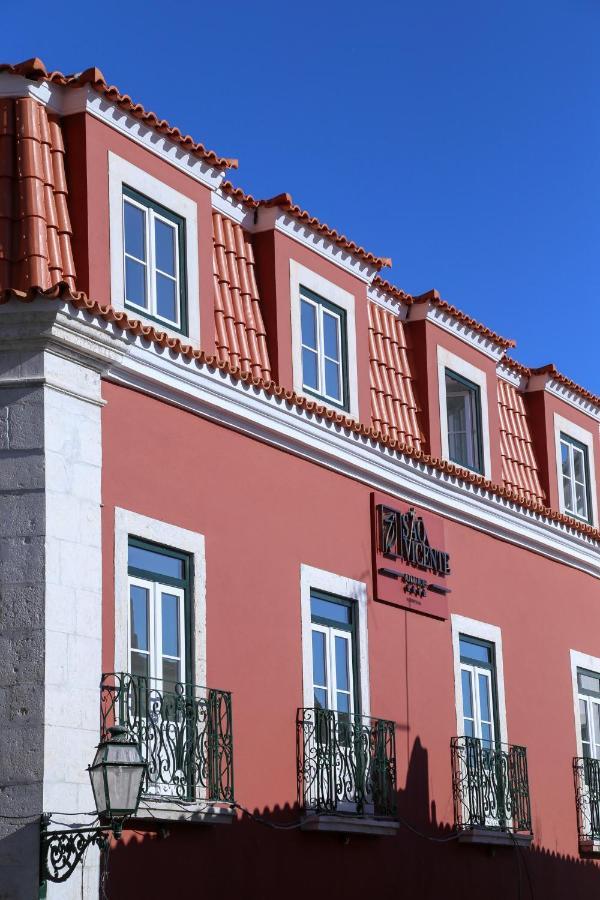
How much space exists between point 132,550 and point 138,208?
2.92m

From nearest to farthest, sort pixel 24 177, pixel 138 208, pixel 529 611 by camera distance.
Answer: pixel 24 177
pixel 138 208
pixel 529 611

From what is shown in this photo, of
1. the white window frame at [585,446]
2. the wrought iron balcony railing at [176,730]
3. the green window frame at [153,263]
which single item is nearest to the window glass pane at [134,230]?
the green window frame at [153,263]

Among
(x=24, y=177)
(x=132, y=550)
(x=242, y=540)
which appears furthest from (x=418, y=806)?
(x=24, y=177)

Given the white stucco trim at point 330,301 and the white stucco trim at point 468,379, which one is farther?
the white stucco trim at point 468,379

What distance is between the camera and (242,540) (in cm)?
1450

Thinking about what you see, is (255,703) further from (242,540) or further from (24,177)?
(24,177)

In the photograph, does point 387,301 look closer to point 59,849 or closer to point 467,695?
point 467,695

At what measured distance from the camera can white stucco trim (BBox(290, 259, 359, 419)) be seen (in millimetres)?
15836

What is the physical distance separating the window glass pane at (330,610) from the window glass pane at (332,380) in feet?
6.62

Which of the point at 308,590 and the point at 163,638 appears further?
the point at 308,590

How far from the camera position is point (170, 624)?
44.1ft

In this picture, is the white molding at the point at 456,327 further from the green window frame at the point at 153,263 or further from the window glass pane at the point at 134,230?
the window glass pane at the point at 134,230

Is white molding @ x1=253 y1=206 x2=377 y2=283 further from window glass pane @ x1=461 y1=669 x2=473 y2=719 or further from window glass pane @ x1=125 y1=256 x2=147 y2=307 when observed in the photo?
window glass pane @ x1=461 y1=669 x2=473 y2=719

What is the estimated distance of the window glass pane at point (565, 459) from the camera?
20828 millimetres
